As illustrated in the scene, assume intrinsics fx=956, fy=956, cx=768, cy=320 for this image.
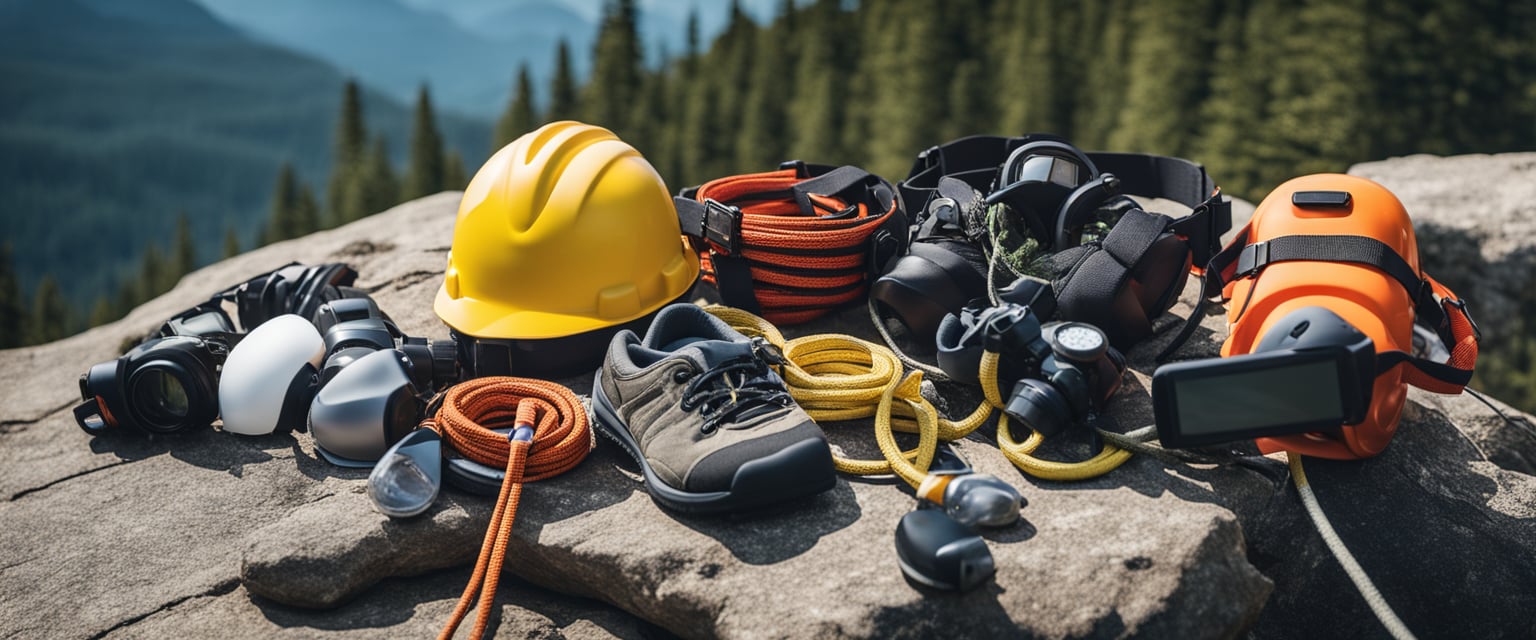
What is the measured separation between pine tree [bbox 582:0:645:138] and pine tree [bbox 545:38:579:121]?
1.64m

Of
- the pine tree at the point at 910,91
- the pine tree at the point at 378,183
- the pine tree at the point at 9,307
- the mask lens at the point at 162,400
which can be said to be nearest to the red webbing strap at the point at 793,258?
the mask lens at the point at 162,400

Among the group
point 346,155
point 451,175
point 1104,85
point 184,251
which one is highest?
point 1104,85

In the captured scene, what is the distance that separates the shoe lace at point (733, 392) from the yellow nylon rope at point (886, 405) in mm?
360

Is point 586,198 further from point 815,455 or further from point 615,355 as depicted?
point 815,455

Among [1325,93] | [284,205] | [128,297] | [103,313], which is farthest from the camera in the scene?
[128,297]

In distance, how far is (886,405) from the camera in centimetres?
379

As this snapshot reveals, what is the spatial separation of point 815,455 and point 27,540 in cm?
317

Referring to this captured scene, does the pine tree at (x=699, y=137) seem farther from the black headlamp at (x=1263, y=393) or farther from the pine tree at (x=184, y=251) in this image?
the black headlamp at (x=1263, y=393)

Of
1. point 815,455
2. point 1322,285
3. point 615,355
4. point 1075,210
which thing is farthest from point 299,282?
point 1322,285

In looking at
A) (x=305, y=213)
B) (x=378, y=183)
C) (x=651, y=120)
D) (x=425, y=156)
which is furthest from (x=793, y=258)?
(x=305, y=213)

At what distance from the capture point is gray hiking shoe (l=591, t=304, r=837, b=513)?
3.24 m

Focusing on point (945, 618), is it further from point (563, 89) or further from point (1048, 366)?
point (563, 89)

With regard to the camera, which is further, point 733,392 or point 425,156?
point 425,156

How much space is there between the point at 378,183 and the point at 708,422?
71.8 m
